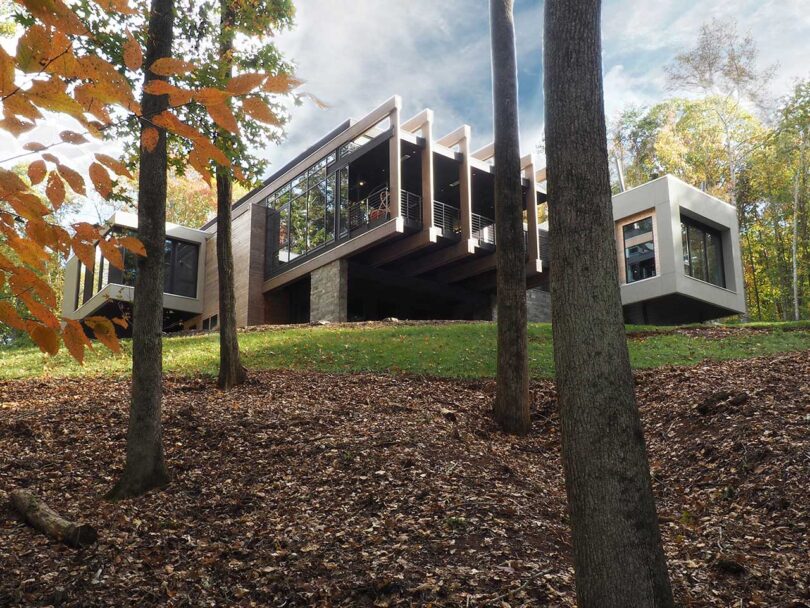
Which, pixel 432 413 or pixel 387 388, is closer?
pixel 432 413

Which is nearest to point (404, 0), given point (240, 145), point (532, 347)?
point (532, 347)

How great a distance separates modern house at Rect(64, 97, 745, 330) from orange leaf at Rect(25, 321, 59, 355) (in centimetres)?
1760

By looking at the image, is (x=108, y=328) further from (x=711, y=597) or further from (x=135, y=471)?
(x=135, y=471)

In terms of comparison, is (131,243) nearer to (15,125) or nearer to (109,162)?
(109,162)

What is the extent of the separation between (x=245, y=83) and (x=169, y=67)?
0.19 meters

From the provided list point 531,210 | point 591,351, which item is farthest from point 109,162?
point 531,210

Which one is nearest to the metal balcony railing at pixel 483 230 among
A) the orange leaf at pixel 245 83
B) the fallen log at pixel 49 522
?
the fallen log at pixel 49 522

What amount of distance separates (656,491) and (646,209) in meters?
18.4

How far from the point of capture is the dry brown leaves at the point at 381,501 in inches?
159

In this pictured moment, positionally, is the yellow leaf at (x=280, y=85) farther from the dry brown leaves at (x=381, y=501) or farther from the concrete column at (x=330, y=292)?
the concrete column at (x=330, y=292)

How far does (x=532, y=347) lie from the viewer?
44.9 feet

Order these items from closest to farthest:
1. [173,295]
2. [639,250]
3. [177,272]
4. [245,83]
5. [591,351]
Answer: [245,83] → [591,351] → [639,250] → [173,295] → [177,272]

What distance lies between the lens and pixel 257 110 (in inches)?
48.8

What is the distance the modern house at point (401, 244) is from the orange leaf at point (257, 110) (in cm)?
1771
